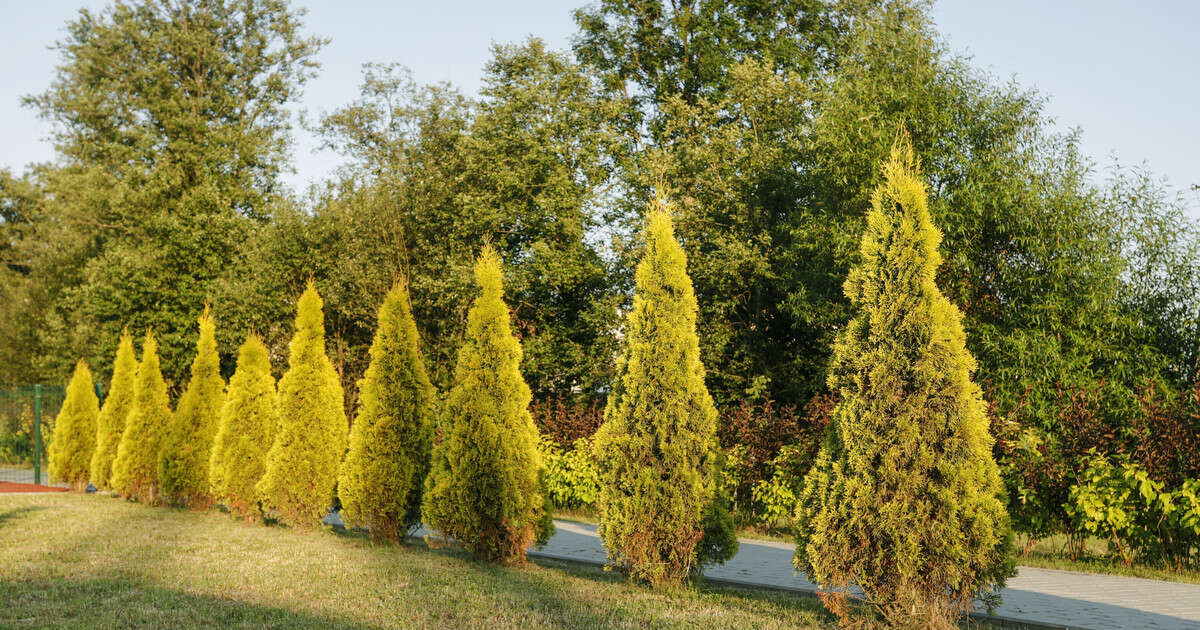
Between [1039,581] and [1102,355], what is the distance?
7326 mm

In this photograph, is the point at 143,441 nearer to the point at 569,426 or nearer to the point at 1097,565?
the point at 569,426

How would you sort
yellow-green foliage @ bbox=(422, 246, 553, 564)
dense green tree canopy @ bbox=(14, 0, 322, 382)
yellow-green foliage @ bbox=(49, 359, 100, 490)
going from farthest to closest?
dense green tree canopy @ bbox=(14, 0, 322, 382) → yellow-green foliage @ bbox=(49, 359, 100, 490) → yellow-green foliage @ bbox=(422, 246, 553, 564)

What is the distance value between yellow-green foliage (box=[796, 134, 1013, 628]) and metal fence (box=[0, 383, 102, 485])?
1822 cm

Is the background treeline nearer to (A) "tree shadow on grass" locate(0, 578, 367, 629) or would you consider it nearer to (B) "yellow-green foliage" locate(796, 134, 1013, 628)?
(B) "yellow-green foliage" locate(796, 134, 1013, 628)

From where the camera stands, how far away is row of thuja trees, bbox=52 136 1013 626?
6594 mm

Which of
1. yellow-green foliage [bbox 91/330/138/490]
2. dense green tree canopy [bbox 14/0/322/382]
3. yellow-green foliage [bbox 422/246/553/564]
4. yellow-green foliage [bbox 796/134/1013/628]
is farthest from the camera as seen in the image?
dense green tree canopy [bbox 14/0/322/382]

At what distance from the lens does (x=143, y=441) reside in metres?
16.0

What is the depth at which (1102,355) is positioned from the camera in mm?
15656

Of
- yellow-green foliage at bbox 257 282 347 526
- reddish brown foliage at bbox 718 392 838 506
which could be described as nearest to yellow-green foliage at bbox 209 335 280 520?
yellow-green foliage at bbox 257 282 347 526

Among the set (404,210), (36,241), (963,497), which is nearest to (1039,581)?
(963,497)

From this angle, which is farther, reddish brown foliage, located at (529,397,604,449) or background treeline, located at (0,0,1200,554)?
reddish brown foliage, located at (529,397,604,449)

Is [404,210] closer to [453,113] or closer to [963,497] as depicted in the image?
[453,113]

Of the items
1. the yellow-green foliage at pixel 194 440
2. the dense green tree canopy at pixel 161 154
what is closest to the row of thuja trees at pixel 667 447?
the yellow-green foliage at pixel 194 440

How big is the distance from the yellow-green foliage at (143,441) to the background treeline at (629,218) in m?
3.64
